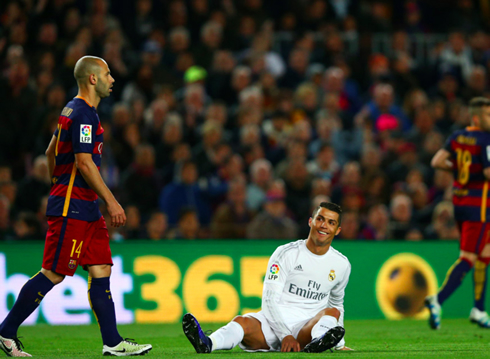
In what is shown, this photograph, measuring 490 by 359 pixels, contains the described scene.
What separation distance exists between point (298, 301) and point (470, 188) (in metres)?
3.45

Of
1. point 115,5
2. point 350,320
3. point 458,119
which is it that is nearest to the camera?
point 350,320

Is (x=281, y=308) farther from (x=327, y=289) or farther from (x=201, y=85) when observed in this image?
(x=201, y=85)

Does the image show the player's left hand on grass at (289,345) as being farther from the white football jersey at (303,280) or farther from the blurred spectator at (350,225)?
the blurred spectator at (350,225)

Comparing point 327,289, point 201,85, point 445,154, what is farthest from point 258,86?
point 327,289

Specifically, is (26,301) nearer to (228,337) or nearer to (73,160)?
(73,160)

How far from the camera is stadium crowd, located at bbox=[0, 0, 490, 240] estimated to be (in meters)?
11.5

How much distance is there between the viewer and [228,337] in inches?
228

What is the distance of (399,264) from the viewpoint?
10.6 m

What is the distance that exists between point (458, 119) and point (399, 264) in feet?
16.7

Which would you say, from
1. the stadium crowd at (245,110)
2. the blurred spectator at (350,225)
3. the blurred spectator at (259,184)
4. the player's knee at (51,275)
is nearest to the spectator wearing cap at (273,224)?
the stadium crowd at (245,110)

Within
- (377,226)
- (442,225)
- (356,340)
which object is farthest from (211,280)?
(442,225)

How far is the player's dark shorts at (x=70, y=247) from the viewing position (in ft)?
18.9

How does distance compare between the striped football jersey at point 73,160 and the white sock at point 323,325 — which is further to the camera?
the white sock at point 323,325

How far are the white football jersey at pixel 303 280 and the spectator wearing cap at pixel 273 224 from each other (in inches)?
178
